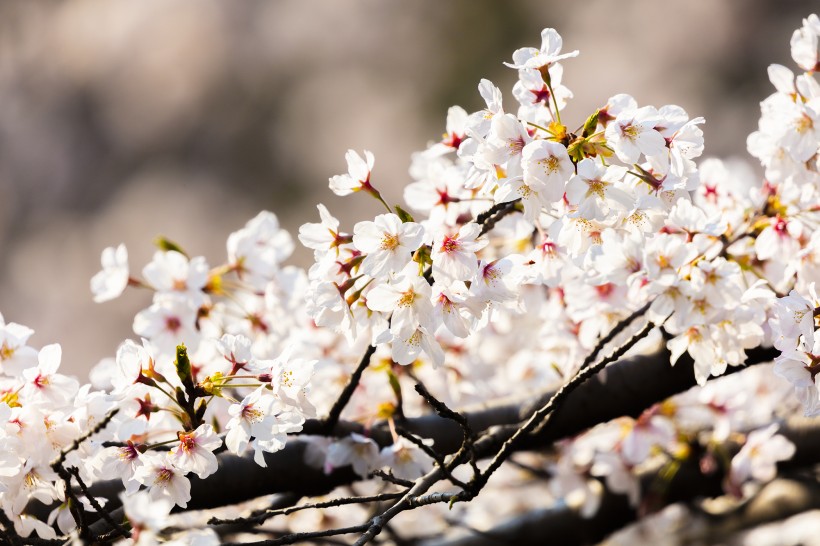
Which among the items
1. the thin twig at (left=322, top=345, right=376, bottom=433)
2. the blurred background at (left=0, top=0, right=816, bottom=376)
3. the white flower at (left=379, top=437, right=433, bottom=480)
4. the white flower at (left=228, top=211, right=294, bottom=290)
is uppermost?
the blurred background at (left=0, top=0, right=816, bottom=376)

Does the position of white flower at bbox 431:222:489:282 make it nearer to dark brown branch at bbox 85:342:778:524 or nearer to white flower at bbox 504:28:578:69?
white flower at bbox 504:28:578:69

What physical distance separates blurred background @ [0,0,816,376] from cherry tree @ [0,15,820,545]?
4.38 m

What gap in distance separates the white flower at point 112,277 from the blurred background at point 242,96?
4435 mm

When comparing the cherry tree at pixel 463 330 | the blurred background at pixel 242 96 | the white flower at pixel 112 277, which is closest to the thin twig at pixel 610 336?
the cherry tree at pixel 463 330

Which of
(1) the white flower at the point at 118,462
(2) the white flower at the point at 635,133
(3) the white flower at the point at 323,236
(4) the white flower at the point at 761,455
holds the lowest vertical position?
(1) the white flower at the point at 118,462

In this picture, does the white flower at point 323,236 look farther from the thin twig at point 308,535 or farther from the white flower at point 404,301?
the thin twig at point 308,535

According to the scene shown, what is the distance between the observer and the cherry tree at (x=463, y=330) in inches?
31.9

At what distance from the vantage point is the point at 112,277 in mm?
1204

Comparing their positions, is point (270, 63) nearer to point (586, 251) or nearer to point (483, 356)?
point (483, 356)

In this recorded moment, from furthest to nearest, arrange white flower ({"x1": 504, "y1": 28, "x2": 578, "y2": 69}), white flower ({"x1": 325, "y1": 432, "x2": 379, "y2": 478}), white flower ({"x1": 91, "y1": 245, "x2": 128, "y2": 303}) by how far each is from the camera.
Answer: white flower ({"x1": 91, "y1": 245, "x2": 128, "y2": 303}) < white flower ({"x1": 325, "y1": 432, "x2": 379, "y2": 478}) < white flower ({"x1": 504, "y1": 28, "x2": 578, "y2": 69})

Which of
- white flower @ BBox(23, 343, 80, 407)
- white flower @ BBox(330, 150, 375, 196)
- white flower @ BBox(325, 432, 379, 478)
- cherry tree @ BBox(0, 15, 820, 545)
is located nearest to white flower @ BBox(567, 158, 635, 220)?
cherry tree @ BBox(0, 15, 820, 545)

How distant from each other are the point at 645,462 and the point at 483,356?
0.36 m

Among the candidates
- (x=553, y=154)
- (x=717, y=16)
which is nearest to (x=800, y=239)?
(x=553, y=154)

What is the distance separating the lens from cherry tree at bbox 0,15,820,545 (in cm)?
81
